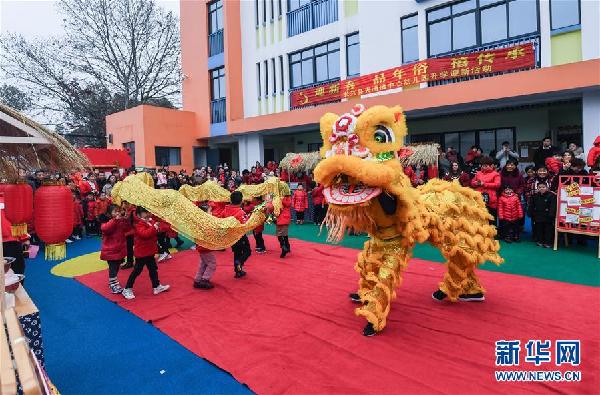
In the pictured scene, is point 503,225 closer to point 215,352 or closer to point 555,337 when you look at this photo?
point 555,337

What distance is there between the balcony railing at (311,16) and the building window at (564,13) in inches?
254

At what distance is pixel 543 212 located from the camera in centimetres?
666

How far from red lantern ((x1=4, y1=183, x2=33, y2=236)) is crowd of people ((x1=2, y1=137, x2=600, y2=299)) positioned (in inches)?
6.4

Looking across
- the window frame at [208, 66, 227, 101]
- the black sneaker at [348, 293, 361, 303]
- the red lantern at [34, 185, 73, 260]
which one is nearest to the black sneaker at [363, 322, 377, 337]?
the black sneaker at [348, 293, 361, 303]

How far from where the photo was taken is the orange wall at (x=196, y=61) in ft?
56.1

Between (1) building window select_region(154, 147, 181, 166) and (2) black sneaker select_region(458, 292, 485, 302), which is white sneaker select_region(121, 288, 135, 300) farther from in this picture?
(1) building window select_region(154, 147, 181, 166)

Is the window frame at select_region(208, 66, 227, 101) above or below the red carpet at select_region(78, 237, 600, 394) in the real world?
above

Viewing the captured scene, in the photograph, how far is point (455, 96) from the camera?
952cm

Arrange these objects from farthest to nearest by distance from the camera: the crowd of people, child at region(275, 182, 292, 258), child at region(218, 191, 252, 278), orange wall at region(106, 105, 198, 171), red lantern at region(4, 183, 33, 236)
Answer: orange wall at region(106, 105, 198, 171), child at region(275, 182, 292, 258), child at region(218, 191, 252, 278), the crowd of people, red lantern at region(4, 183, 33, 236)

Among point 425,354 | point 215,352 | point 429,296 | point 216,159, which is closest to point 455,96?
point 429,296

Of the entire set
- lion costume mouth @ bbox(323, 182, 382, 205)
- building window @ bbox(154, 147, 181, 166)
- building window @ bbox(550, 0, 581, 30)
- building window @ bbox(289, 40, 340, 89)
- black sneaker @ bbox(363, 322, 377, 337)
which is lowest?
black sneaker @ bbox(363, 322, 377, 337)

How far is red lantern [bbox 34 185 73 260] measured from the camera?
10.1 ft

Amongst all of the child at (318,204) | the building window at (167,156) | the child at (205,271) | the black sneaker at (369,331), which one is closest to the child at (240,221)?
the child at (205,271)

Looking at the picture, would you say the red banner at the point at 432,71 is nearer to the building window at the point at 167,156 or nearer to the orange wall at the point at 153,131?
the orange wall at the point at 153,131
